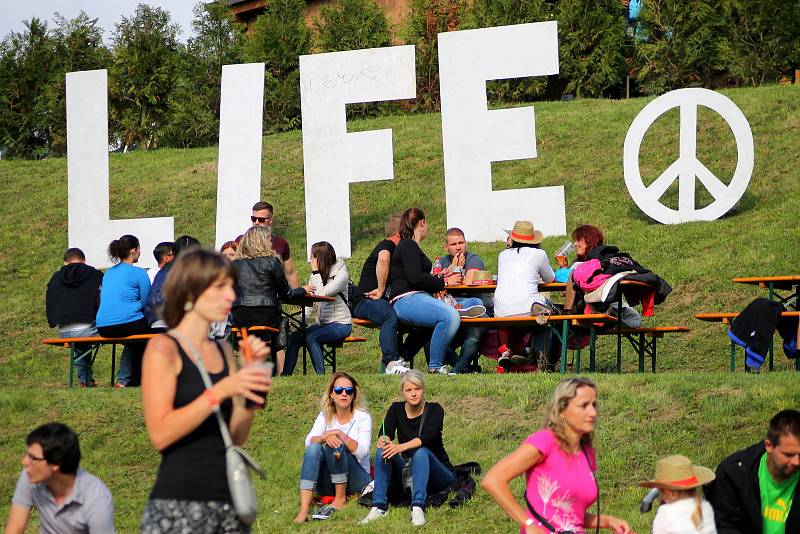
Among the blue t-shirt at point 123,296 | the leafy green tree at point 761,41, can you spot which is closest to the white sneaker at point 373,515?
the blue t-shirt at point 123,296

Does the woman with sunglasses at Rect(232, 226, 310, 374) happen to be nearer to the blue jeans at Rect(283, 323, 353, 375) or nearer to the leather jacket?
the leather jacket

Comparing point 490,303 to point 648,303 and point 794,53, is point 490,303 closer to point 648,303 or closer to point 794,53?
point 648,303

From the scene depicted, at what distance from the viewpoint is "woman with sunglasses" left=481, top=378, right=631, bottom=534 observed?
16.5ft

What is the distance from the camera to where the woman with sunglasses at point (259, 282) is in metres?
11.2

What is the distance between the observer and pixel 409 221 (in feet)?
37.6

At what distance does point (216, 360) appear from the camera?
4.05 m

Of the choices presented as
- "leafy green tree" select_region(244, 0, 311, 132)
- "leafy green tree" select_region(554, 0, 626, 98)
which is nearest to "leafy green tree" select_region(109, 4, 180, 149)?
"leafy green tree" select_region(244, 0, 311, 132)

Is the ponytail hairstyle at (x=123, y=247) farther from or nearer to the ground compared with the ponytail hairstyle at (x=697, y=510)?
farther from the ground

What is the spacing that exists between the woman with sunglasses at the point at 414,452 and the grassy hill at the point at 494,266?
0.20m

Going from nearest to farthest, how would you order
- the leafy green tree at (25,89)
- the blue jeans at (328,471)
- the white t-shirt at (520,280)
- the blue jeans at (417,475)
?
the blue jeans at (417,475), the blue jeans at (328,471), the white t-shirt at (520,280), the leafy green tree at (25,89)

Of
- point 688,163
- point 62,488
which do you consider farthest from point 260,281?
point 688,163

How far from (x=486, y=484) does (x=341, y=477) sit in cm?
406

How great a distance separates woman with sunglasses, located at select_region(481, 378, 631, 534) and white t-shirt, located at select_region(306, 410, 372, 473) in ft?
13.2

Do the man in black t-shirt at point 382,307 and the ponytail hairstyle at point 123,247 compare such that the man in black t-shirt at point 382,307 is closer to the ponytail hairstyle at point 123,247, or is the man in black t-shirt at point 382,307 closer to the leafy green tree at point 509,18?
the ponytail hairstyle at point 123,247
